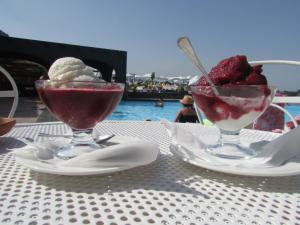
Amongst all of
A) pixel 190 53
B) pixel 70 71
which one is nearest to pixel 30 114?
pixel 70 71

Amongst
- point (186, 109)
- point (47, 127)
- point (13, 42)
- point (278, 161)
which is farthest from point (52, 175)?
point (13, 42)

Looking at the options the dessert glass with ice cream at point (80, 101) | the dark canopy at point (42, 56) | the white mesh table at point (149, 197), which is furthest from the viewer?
the dark canopy at point (42, 56)

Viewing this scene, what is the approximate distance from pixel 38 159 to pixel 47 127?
51 centimetres

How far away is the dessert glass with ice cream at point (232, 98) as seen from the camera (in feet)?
2.12

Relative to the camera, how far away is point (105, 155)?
0.47m

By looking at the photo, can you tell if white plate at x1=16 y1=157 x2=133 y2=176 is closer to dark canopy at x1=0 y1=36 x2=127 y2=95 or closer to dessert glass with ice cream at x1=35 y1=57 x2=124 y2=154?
dessert glass with ice cream at x1=35 y1=57 x2=124 y2=154

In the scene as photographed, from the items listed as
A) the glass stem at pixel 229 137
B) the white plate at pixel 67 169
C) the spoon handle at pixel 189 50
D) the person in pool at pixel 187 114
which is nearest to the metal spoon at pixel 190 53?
the spoon handle at pixel 189 50

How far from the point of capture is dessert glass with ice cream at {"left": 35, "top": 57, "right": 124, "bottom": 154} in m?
0.60

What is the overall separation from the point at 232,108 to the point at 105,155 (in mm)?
345

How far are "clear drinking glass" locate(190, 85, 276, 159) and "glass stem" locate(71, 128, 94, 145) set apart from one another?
0.27 m

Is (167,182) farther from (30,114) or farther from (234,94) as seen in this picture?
(30,114)

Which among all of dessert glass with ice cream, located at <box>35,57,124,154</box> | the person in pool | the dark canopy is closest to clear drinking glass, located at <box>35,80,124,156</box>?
dessert glass with ice cream, located at <box>35,57,124,154</box>

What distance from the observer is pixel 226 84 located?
0.68 meters

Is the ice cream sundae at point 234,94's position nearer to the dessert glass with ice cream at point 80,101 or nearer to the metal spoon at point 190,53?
the metal spoon at point 190,53
